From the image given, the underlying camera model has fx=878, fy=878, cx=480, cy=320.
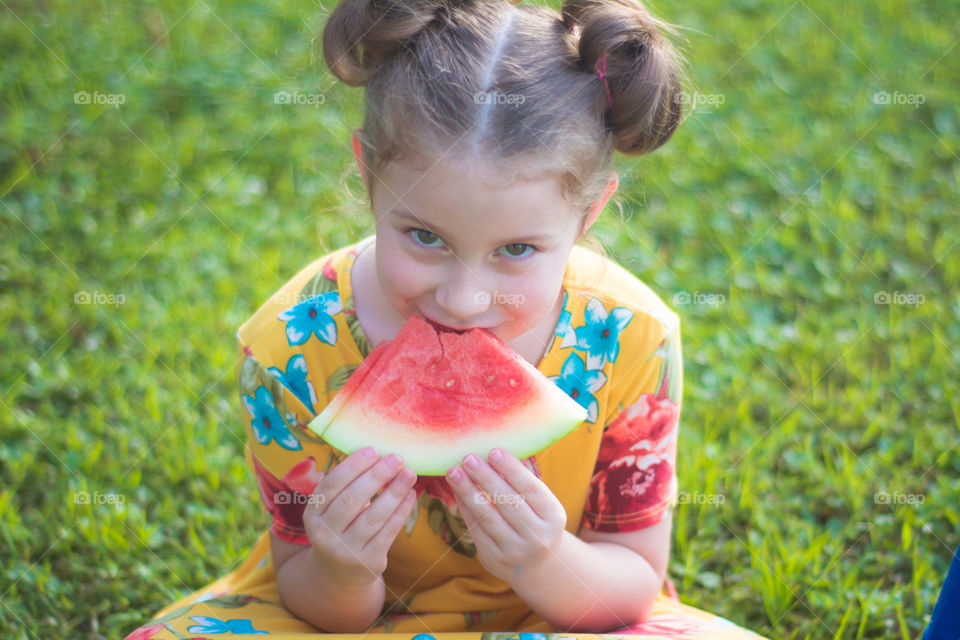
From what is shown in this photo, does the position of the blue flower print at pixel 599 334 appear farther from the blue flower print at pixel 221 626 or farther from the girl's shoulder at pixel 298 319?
the blue flower print at pixel 221 626

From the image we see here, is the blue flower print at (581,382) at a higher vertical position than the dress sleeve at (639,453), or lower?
higher

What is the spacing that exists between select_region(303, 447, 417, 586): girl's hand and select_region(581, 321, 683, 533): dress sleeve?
614 millimetres

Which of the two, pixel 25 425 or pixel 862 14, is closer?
pixel 25 425

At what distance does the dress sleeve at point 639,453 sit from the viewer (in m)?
2.19

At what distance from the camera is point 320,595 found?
2053mm

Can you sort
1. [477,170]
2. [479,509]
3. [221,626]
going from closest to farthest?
1. [477,170]
2. [479,509]
3. [221,626]

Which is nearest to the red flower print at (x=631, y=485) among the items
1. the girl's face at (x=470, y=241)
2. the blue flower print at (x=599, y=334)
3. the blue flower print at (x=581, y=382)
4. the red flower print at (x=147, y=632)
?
the blue flower print at (x=581, y=382)

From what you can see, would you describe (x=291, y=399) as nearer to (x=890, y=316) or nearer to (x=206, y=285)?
(x=206, y=285)

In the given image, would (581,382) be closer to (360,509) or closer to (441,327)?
(441,327)

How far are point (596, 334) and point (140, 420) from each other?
191 cm

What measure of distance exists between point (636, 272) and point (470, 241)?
7.98 ft

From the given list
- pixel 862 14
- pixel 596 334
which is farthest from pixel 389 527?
pixel 862 14

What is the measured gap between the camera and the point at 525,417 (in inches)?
→ 74.6

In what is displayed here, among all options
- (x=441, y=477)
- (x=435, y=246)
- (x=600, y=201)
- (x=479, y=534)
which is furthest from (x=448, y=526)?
(x=600, y=201)
